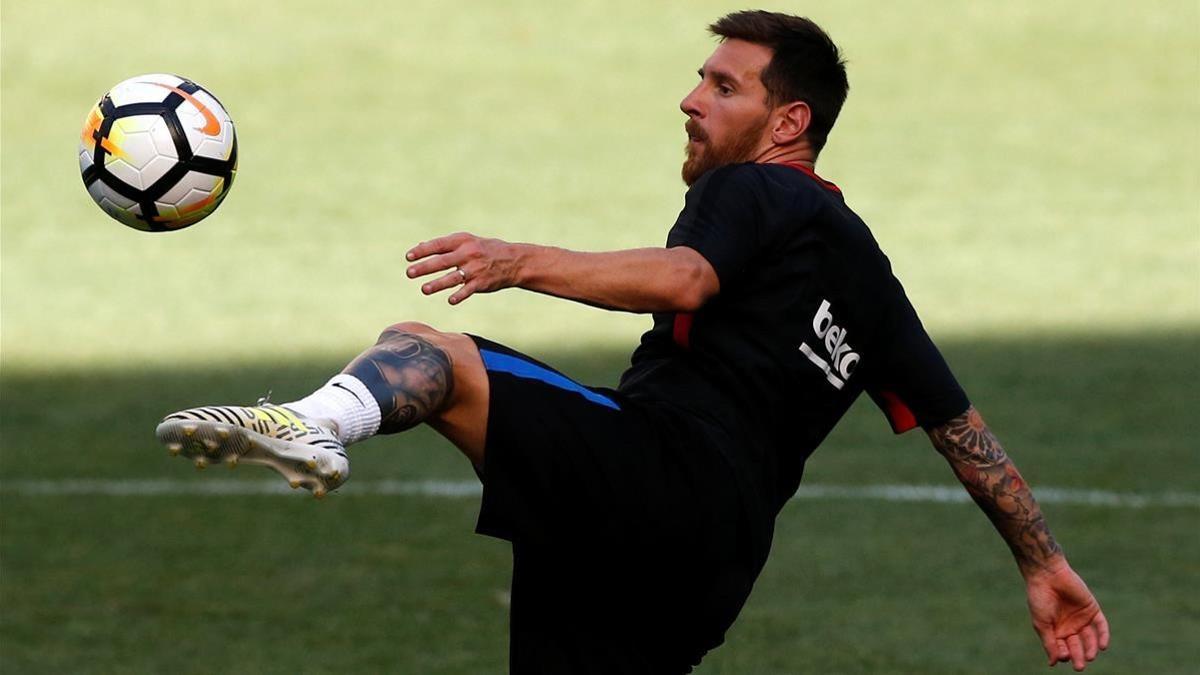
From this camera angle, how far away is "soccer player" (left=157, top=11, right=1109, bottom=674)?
197 inches

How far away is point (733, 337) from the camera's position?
5664mm

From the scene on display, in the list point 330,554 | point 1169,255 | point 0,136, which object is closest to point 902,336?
point 330,554

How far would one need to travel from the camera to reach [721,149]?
5.91m

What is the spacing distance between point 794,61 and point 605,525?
156 cm

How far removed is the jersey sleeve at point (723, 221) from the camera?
5363 millimetres

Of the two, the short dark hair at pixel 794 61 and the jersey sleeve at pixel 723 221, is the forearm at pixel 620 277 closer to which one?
the jersey sleeve at pixel 723 221

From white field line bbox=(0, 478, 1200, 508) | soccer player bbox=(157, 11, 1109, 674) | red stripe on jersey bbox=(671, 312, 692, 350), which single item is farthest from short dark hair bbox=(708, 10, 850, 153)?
white field line bbox=(0, 478, 1200, 508)

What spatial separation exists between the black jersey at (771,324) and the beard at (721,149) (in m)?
0.17

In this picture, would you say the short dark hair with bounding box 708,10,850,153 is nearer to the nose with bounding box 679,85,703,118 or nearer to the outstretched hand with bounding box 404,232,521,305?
the nose with bounding box 679,85,703,118

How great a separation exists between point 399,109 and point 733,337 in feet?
59.5

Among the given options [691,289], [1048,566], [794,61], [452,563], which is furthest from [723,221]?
[452,563]

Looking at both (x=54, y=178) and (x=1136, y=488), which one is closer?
(x=1136, y=488)

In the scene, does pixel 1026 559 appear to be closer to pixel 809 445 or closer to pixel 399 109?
pixel 809 445

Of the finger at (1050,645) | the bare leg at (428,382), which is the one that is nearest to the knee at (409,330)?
the bare leg at (428,382)
